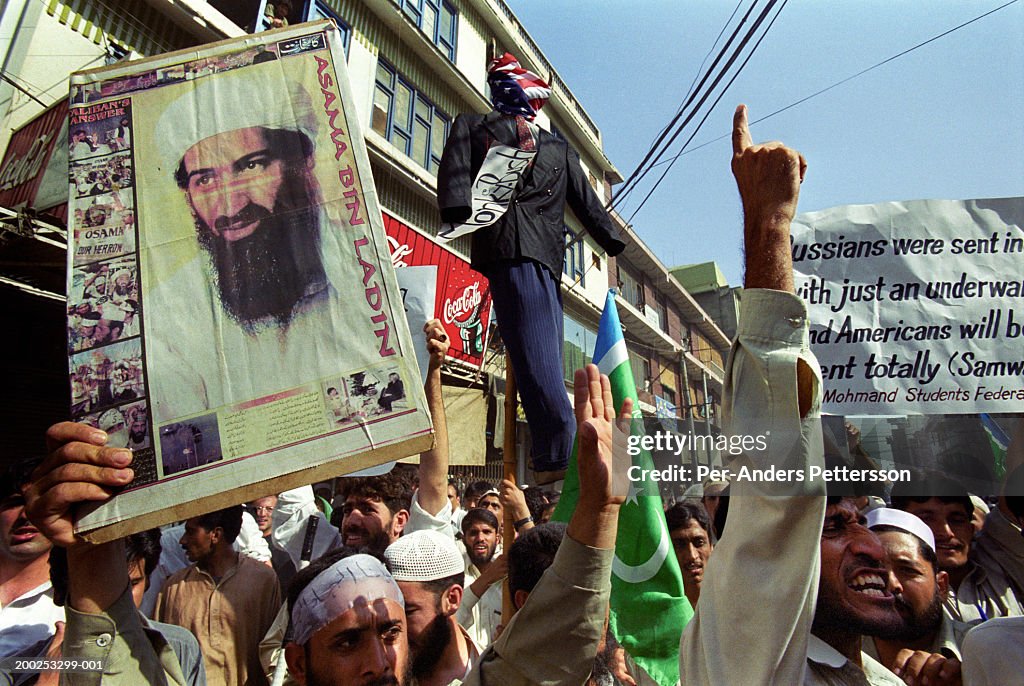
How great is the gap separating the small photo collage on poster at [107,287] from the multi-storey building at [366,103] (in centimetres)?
142

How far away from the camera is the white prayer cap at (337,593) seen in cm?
180

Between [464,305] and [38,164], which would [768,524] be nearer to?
[38,164]

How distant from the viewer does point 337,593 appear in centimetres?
183

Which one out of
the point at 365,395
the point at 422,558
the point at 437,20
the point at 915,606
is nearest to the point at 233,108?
the point at 365,395

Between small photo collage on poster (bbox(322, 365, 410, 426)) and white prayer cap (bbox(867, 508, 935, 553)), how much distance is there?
6.17 ft

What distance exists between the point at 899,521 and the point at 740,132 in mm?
1683

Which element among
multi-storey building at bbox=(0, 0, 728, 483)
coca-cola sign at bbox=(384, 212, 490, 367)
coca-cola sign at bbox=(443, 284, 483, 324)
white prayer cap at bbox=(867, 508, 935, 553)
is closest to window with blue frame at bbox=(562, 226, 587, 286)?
multi-storey building at bbox=(0, 0, 728, 483)

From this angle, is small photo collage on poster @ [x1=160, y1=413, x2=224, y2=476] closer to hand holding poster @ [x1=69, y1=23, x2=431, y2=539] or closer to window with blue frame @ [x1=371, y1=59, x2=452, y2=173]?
hand holding poster @ [x1=69, y1=23, x2=431, y2=539]

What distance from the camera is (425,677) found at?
2.09 metres

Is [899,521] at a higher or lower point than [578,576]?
lower

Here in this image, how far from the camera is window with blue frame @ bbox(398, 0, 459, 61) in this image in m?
11.9

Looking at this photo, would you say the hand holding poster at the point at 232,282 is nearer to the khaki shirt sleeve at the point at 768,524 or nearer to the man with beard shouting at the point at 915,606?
the khaki shirt sleeve at the point at 768,524

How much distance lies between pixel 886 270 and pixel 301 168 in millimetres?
2078

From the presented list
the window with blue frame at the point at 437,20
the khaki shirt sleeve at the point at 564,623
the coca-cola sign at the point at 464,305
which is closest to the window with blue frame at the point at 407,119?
the window with blue frame at the point at 437,20
